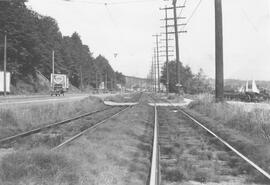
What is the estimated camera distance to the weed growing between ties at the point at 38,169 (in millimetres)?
5934

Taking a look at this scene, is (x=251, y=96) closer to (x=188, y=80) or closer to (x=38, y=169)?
(x=38, y=169)

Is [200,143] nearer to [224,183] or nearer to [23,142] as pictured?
[224,183]

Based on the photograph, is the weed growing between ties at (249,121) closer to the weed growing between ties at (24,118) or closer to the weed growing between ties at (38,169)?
the weed growing between ties at (38,169)

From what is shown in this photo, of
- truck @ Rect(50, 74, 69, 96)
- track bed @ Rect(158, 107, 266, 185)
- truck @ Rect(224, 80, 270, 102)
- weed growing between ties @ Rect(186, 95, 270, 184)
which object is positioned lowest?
track bed @ Rect(158, 107, 266, 185)

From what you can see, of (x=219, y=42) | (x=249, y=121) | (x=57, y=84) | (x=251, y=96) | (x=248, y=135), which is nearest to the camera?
(x=248, y=135)

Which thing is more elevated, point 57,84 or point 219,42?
point 219,42

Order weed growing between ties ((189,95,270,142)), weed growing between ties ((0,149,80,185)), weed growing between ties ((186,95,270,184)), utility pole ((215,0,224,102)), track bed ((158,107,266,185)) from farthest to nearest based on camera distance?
1. utility pole ((215,0,224,102))
2. weed growing between ties ((189,95,270,142))
3. weed growing between ties ((186,95,270,184))
4. track bed ((158,107,266,185))
5. weed growing between ties ((0,149,80,185))

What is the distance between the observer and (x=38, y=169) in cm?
642

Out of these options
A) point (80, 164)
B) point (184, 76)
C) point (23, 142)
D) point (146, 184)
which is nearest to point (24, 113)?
point (23, 142)

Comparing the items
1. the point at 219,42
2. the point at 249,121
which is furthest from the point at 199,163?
the point at 219,42

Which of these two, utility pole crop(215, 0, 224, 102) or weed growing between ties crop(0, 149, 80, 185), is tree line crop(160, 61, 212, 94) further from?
weed growing between ties crop(0, 149, 80, 185)

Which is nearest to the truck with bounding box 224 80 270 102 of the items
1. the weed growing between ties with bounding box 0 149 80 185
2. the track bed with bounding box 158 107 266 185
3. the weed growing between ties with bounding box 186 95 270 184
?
the weed growing between ties with bounding box 186 95 270 184

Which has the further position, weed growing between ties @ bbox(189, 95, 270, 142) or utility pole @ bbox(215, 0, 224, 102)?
utility pole @ bbox(215, 0, 224, 102)

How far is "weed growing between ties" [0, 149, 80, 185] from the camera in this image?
593 cm
